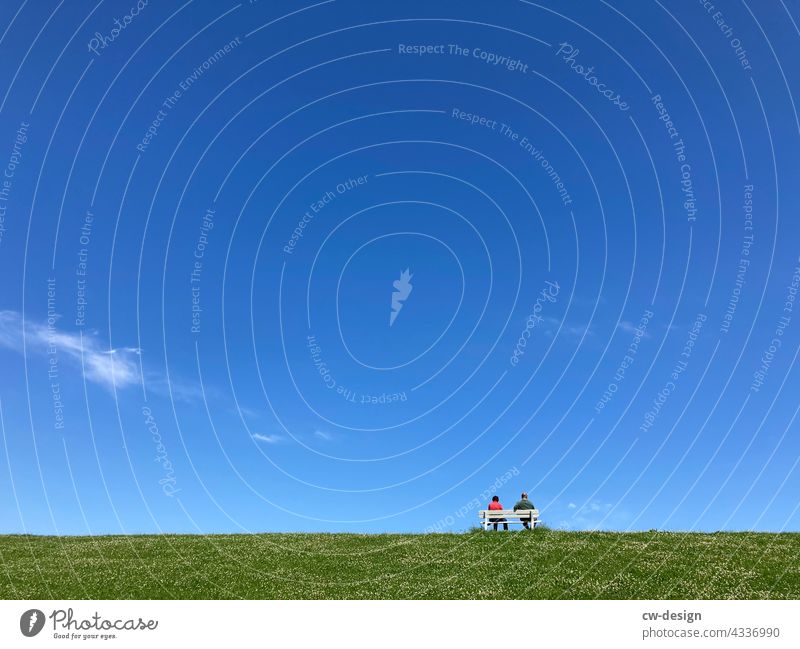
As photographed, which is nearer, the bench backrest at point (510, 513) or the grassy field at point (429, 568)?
the grassy field at point (429, 568)

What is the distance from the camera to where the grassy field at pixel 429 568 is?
20.1 meters

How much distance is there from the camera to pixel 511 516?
28.8m

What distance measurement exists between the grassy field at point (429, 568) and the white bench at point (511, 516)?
1.07m

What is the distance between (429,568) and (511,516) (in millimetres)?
7110

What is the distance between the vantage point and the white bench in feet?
93.8

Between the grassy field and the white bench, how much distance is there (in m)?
1.07
